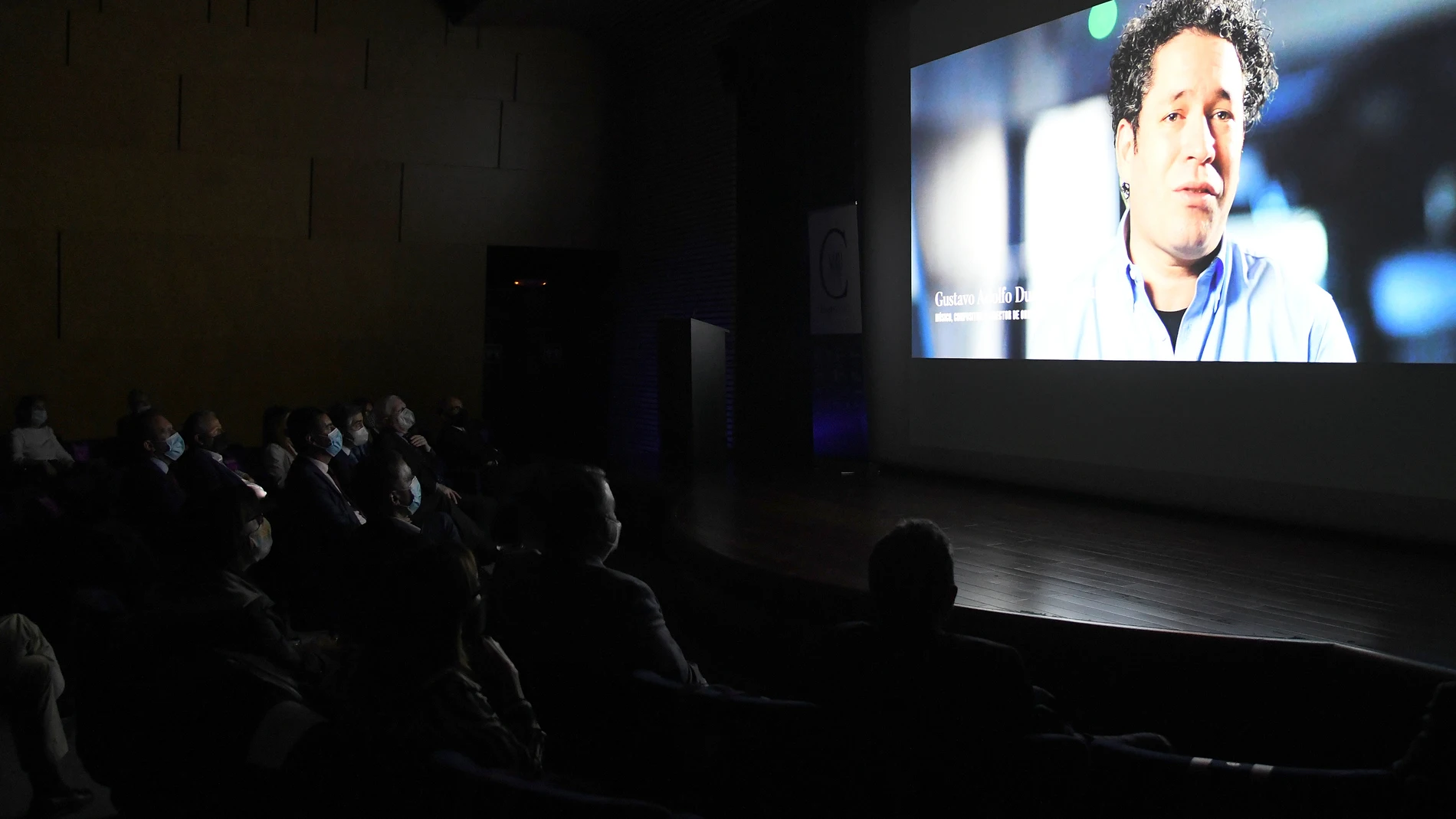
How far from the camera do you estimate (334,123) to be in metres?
9.03

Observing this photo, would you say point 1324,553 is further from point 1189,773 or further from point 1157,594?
point 1189,773

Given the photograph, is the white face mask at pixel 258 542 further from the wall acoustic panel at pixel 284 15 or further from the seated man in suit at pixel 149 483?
the wall acoustic panel at pixel 284 15

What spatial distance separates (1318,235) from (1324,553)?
1.38 meters

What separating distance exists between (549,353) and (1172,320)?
6539 millimetres

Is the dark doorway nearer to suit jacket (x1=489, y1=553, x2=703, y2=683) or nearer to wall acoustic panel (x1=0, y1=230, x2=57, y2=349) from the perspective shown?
wall acoustic panel (x1=0, y1=230, x2=57, y2=349)

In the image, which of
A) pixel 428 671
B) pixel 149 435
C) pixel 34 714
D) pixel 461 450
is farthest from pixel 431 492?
pixel 428 671

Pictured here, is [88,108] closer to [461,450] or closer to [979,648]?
[461,450]

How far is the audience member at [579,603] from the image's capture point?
2193 millimetres

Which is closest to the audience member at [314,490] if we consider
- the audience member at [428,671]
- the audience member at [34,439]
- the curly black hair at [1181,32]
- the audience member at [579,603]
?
the audience member at [579,603]

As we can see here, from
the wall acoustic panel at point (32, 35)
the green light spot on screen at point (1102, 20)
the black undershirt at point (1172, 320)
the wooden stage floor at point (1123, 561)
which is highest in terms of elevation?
the wall acoustic panel at point (32, 35)

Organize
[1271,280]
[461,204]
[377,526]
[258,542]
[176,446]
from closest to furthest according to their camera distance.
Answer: [258,542] < [377,526] < [1271,280] < [176,446] < [461,204]

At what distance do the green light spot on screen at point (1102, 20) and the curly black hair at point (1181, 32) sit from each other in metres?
0.13

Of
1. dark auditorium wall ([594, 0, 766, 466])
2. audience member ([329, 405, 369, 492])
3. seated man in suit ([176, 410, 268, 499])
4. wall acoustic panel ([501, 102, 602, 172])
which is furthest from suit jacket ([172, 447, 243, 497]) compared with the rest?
wall acoustic panel ([501, 102, 602, 172])

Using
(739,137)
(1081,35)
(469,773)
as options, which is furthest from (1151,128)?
(469,773)
